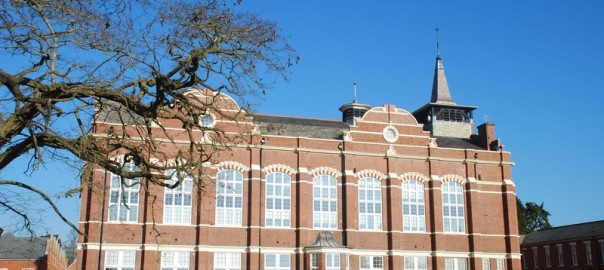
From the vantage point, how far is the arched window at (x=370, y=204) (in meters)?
37.1

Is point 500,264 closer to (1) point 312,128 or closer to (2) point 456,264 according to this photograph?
(2) point 456,264

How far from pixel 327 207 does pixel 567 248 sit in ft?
93.6

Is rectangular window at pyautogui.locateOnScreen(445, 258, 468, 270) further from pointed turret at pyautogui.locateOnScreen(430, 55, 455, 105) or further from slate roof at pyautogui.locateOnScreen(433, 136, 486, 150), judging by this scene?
pointed turret at pyautogui.locateOnScreen(430, 55, 455, 105)

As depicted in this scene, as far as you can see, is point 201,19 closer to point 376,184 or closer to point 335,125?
point 376,184

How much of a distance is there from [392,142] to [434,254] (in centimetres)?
689

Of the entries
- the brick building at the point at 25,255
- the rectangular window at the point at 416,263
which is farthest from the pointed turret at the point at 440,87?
the brick building at the point at 25,255

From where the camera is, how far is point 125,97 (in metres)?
13.0

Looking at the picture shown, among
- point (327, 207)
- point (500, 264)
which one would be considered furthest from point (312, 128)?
point (500, 264)

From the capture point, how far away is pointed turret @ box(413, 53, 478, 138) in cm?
4472

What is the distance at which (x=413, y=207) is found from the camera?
3819 cm

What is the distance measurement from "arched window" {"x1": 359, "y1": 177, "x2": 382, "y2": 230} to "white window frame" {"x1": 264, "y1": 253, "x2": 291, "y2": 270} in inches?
183

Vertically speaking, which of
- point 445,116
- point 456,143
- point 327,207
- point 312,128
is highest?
point 445,116

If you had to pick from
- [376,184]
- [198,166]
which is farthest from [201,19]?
[376,184]

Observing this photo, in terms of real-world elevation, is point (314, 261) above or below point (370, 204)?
below
